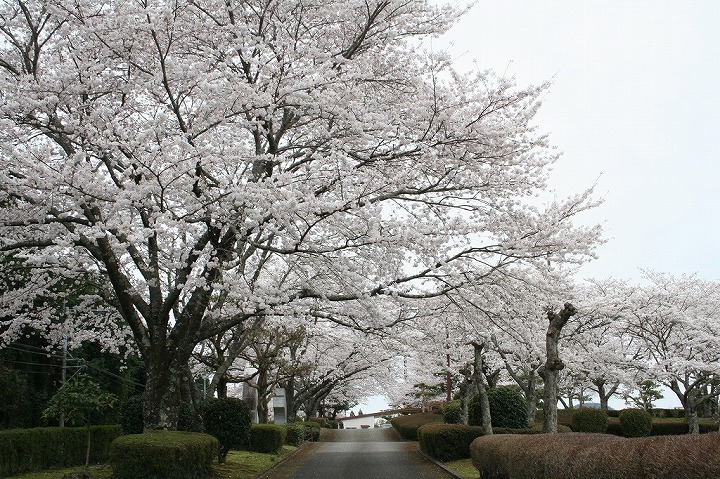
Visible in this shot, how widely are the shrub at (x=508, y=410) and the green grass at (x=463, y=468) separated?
6.69 feet

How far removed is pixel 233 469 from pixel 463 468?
17.9ft

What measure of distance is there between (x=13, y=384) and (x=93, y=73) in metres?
9.74

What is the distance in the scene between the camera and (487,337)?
13391 millimetres

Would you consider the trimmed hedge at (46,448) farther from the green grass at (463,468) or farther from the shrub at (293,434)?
the green grass at (463,468)

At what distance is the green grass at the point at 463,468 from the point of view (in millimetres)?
13719

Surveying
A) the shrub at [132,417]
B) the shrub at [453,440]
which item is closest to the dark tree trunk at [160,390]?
the shrub at [132,417]

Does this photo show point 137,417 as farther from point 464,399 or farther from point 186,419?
point 464,399

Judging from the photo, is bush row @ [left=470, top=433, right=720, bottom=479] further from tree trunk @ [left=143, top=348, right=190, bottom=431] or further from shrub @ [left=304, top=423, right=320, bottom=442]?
shrub @ [left=304, top=423, right=320, bottom=442]

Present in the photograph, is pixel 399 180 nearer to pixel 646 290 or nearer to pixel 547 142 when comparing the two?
pixel 547 142

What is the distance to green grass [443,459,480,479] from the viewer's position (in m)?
13.7

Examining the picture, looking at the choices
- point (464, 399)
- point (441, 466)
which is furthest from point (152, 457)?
point (464, 399)

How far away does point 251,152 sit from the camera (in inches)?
444

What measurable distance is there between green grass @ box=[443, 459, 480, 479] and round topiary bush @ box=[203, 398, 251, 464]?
528 centimetres

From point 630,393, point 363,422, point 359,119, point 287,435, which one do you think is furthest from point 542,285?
point 363,422
